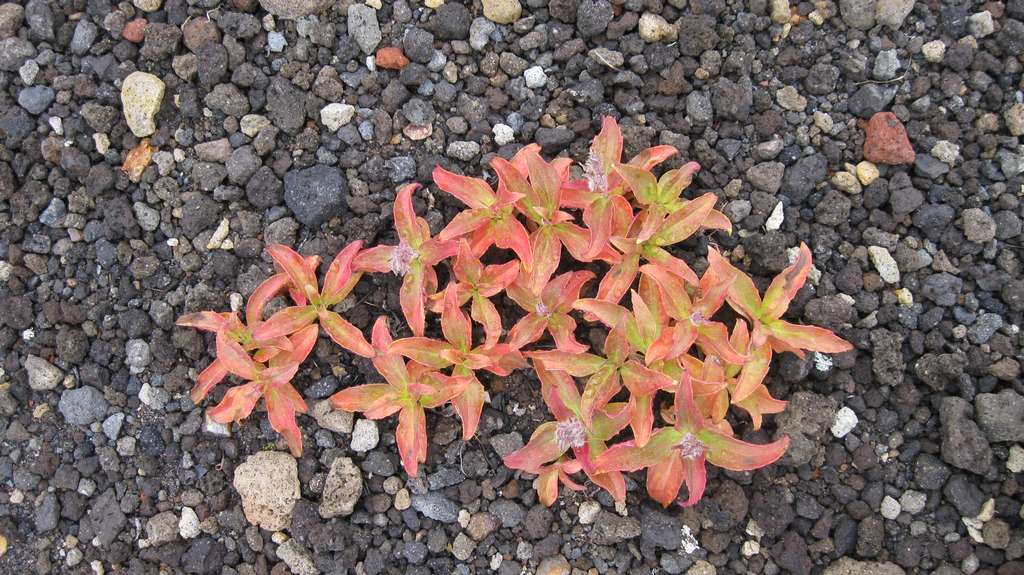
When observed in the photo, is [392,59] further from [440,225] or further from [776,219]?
[776,219]

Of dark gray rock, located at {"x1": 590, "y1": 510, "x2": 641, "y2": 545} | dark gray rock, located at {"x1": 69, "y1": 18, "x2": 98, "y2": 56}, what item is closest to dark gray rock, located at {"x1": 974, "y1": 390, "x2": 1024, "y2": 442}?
dark gray rock, located at {"x1": 590, "y1": 510, "x2": 641, "y2": 545}

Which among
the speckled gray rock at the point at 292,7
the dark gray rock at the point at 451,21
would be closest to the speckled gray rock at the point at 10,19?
the speckled gray rock at the point at 292,7

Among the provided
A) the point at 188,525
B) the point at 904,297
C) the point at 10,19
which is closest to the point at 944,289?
the point at 904,297

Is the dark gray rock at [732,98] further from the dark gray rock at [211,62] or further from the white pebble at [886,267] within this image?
the dark gray rock at [211,62]

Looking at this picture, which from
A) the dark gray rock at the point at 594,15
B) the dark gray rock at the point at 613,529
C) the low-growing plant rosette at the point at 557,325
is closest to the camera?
the low-growing plant rosette at the point at 557,325

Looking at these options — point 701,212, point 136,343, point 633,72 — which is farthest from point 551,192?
point 136,343

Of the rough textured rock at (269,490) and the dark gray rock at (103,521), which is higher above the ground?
the rough textured rock at (269,490)
